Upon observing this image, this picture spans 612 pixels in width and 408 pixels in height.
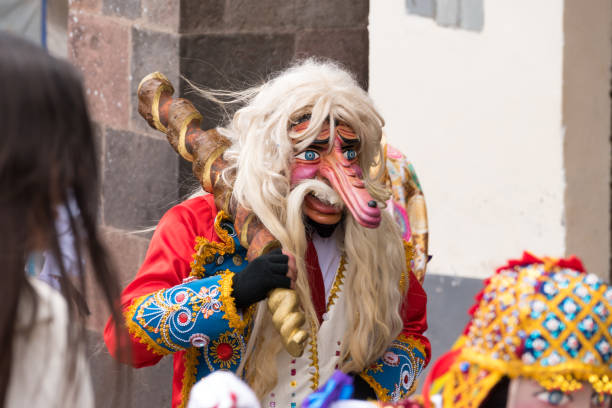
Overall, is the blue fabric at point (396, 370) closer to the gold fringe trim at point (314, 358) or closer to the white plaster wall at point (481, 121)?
the gold fringe trim at point (314, 358)

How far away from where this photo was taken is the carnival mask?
255 cm

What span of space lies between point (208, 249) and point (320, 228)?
0.31m

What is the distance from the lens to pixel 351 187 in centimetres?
252

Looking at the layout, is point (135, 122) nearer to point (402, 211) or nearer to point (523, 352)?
point (402, 211)

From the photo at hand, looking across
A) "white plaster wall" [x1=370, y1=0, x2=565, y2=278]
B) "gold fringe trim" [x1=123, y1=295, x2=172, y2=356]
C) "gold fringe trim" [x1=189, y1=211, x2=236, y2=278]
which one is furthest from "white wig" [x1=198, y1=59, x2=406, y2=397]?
"white plaster wall" [x1=370, y1=0, x2=565, y2=278]

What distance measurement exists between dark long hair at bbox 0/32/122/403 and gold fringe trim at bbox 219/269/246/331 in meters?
0.88

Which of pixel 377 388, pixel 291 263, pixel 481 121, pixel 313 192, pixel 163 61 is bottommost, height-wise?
pixel 377 388

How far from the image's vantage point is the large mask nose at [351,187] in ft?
8.11

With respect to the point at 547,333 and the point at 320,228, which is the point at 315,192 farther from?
the point at 547,333

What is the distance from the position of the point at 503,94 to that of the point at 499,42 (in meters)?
0.21

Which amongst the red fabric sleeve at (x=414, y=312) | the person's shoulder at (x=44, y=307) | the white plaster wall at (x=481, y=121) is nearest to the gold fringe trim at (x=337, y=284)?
the red fabric sleeve at (x=414, y=312)

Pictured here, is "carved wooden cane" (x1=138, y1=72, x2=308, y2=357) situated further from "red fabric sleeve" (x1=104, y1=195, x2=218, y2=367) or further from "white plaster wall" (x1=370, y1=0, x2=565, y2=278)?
"white plaster wall" (x1=370, y1=0, x2=565, y2=278)

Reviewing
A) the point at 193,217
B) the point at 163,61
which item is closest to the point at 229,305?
the point at 193,217

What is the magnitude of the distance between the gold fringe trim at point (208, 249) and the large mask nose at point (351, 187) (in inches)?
12.2
